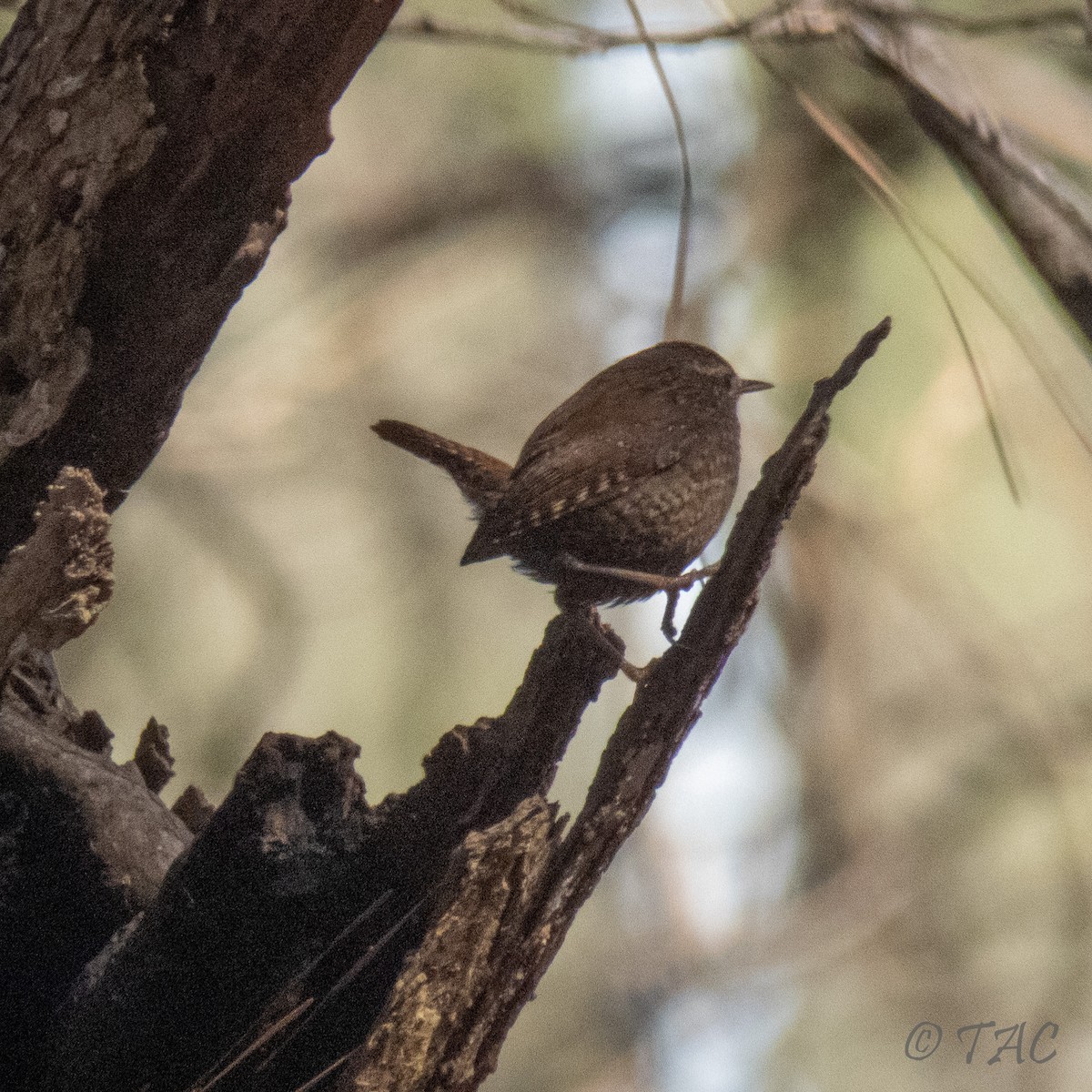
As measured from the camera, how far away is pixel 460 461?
3012 millimetres

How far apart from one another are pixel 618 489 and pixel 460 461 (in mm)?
588

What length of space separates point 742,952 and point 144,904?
407 centimetres

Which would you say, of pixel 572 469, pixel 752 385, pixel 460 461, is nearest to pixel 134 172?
pixel 572 469

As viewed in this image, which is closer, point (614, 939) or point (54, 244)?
point (54, 244)

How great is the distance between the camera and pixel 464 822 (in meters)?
1.86

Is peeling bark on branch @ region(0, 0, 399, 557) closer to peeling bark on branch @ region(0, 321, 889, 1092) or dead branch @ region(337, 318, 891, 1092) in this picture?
peeling bark on branch @ region(0, 321, 889, 1092)

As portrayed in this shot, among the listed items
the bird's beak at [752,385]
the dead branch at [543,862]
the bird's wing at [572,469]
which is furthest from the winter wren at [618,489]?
the dead branch at [543,862]

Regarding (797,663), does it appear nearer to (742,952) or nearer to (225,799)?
(742,952)

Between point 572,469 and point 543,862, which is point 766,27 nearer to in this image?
point 572,469

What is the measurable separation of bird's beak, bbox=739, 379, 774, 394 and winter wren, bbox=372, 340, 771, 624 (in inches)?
10.2

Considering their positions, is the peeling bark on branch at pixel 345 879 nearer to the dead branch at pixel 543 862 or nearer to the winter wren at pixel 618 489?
the dead branch at pixel 543 862

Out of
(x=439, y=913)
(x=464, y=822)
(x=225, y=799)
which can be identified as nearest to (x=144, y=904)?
(x=225, y=799)

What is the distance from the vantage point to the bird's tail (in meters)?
3.00

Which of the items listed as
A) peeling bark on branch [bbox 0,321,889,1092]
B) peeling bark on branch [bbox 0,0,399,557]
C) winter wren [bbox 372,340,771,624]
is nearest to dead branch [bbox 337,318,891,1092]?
peeling bark on branch [bbox 0,321,889,1092]
